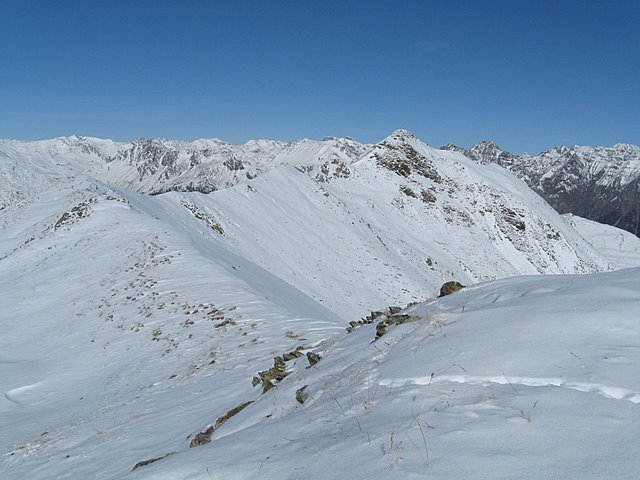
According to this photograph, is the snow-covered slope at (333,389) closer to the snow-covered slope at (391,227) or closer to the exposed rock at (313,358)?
the exposed rock at (313,358)

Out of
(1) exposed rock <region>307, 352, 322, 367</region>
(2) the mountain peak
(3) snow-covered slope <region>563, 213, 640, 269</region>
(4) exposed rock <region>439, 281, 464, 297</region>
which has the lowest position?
(3) snow-covered slope <region>563, 213, 640, 269</region>

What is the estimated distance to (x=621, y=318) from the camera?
5.12 metres

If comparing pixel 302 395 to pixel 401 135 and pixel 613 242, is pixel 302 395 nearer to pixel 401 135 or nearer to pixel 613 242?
pixel 401 135

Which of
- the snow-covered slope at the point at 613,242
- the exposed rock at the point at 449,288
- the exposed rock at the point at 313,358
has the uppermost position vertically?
the exposed rock at the point at 449,288

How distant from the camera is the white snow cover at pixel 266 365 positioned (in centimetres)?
367

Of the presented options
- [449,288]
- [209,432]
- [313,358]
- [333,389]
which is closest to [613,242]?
[449,288]

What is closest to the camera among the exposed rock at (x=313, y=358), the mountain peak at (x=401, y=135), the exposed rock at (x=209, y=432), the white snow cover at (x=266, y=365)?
the white snow cover at (x=266, y=365)

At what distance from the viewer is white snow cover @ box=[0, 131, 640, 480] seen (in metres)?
3.67

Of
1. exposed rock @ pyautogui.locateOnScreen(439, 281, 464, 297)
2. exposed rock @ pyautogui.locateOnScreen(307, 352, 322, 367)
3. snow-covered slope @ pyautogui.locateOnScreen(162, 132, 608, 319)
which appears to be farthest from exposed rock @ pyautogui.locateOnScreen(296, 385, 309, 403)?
snow-covered slope @ pyautogui.locateOnScreen(162, 132, 608, 319)

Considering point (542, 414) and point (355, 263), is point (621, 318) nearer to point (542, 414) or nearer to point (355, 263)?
point (542, 414)

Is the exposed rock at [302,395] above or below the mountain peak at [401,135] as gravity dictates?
below

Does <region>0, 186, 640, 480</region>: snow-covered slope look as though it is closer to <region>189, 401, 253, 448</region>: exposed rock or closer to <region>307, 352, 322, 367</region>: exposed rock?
<region>189, 401, 253, 448</region>: exposed rock

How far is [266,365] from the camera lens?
10289mm

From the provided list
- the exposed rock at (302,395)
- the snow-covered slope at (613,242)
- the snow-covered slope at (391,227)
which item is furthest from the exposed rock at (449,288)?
the snow-covered slope at (613,242)
